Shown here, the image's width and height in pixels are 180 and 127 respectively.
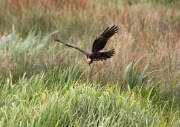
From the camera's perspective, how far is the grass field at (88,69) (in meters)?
3.34

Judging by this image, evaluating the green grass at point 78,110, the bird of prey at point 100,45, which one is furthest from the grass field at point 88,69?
the bird of prey at point 100,45

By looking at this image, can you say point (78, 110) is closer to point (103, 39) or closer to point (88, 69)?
point (103, 39)

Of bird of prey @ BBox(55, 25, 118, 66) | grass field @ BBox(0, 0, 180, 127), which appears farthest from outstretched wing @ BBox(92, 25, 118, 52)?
grass field @ BBox(0, 0, 180, 127)

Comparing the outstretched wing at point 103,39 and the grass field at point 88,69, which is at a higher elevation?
the outstretched wing at point 103,39

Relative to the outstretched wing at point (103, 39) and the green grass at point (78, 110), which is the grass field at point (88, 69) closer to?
the green grass at point (78, 110)

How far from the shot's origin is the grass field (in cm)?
334

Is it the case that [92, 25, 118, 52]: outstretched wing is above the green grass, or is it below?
above

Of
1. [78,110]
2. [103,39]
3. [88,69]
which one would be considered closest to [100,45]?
[103,39]

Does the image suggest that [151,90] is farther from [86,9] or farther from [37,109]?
[86,9]

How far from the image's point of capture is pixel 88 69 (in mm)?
4422

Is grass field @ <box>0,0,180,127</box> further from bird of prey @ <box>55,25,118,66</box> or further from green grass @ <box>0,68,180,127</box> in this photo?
bird of prey @ <box>55,25,118,66</box>

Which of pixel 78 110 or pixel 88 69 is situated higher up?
pixel 88 69

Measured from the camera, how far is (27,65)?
15.0 ft

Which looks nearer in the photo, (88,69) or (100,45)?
(100,45)
